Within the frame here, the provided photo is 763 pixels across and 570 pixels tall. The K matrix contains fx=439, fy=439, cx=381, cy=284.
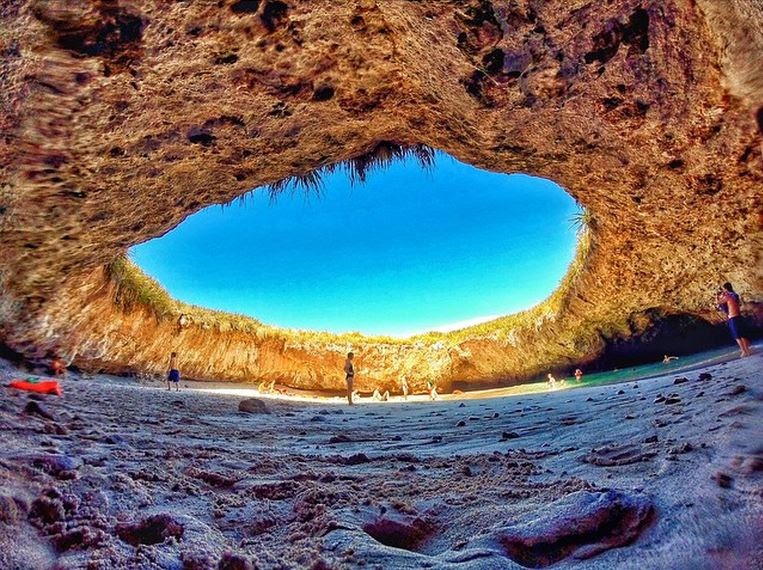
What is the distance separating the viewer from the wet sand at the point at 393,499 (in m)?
1.19

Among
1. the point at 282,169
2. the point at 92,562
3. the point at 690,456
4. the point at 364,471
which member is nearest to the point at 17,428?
the point at 92,562

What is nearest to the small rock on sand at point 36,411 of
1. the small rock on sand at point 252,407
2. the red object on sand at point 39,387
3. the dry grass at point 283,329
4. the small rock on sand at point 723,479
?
the red object on sand at point 39,387

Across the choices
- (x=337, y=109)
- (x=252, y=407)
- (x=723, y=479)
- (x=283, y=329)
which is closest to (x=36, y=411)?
(x=252, y=407)

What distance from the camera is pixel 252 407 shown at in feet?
17.0

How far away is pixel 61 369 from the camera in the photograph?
309 inches

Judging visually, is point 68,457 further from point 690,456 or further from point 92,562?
point 690,456

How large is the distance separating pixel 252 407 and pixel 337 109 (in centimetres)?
349

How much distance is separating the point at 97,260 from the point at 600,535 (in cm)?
688

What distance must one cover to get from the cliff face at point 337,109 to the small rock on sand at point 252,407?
2620 millimetres

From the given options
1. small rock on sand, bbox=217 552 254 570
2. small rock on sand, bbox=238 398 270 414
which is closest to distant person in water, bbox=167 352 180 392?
small rock on sand, bbox=238 398 270 414

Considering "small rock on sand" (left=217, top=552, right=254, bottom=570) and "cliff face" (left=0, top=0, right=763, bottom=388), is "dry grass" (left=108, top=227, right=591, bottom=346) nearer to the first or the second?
"cliff face" (left=0, top=0, right=763, bottom=388)

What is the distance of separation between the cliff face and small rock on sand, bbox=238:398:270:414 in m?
2.62

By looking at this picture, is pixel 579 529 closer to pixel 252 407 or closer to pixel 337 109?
pixel 337 109

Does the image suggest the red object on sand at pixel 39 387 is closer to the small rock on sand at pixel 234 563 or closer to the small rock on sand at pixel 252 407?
the small rock on sand at pixel 252 407
